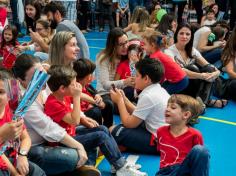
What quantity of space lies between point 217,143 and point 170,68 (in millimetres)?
974

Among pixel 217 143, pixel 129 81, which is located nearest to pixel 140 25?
pixel 129 81

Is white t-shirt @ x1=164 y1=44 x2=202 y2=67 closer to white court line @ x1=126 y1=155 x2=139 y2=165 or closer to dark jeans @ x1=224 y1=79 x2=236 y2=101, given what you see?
dark jeans @ x1=224 y1=79 x2=236 y2=101

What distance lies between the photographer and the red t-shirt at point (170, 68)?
4.41m

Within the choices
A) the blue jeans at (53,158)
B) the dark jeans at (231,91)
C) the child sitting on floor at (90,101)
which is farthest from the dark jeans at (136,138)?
the dark jeans at (231,91)

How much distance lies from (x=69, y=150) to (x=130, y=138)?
3.03ft

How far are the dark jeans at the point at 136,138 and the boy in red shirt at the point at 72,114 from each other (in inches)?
20.3

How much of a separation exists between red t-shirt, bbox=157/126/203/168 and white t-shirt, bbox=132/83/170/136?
66 cm

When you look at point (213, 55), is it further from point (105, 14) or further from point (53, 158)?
point (105, 14)

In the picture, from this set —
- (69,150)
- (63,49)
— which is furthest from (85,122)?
(63,49)

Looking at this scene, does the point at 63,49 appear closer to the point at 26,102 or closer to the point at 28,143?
the point at 28,143

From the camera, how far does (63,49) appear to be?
11.9 ft

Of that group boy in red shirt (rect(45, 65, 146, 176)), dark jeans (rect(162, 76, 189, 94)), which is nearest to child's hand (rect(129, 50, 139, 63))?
dark jeans (rect(162, 76, 189, 94))

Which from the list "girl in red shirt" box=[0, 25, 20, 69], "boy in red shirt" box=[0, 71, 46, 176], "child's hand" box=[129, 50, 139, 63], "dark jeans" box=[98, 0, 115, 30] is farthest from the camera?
"dark jeans" box=[98, 0, 115, 30]

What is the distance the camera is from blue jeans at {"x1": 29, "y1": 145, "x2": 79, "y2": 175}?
2777 mm
